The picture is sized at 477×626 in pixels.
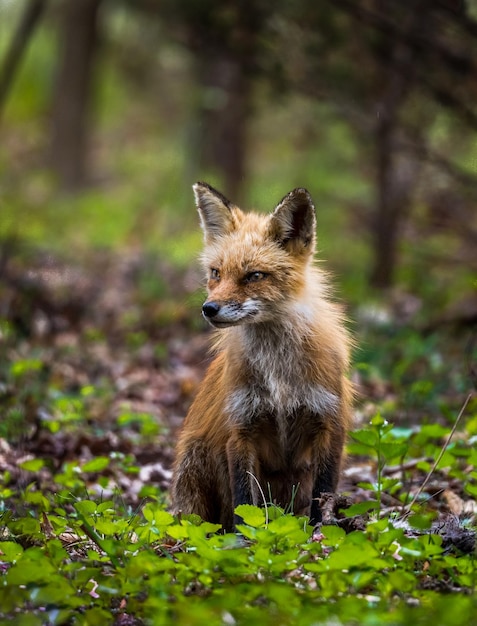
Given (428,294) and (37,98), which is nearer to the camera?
(428,294)

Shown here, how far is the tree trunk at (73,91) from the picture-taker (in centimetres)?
2670

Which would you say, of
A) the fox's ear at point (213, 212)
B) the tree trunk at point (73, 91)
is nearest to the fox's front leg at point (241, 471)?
the fox's ear at point (213, 212)

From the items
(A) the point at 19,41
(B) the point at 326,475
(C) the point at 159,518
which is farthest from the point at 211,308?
(A) the point at 19,41

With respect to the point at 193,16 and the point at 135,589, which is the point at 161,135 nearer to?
the point at 193,16

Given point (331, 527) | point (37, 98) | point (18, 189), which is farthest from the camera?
point (37, 98)

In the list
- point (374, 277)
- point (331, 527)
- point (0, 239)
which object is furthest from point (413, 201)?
point (331, 527)

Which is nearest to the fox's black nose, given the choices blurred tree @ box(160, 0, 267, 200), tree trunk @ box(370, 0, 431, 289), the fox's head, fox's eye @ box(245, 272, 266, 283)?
the fox's head

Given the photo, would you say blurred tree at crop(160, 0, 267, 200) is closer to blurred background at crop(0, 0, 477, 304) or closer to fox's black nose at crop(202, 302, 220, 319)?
blurred background at crop(0, 0, 477, 304)

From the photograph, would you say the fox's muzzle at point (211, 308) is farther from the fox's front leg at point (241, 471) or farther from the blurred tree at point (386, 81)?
the blurred tree at point (386, 81)

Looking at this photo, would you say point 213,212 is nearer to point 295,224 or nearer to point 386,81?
point 295,224

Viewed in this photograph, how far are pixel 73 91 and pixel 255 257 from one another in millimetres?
23668

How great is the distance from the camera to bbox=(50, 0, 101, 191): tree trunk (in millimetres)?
26703

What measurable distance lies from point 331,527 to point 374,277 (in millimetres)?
9942

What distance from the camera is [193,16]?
13.7m
